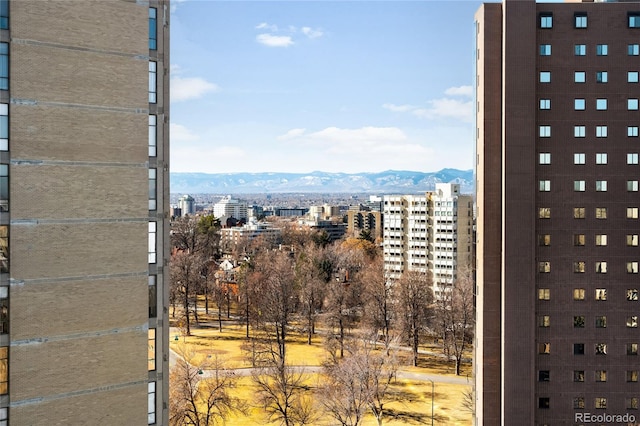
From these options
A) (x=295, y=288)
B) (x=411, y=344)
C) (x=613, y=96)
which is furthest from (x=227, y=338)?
(x=613, y=96)

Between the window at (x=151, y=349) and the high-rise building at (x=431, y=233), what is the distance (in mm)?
51382

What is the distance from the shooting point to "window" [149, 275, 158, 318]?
46.9 feet

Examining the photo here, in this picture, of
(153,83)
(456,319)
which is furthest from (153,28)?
(456,319)

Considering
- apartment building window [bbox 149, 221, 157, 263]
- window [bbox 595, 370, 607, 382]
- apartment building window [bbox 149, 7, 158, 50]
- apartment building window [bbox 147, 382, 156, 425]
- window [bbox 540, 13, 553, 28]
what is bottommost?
window [bbox 595, 370, 607, 382]

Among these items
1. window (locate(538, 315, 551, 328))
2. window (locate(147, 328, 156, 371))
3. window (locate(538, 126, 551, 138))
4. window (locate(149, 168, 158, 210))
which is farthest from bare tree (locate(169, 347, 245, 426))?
window (locate(538, 126, 551, 138))

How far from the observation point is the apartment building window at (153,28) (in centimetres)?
1443

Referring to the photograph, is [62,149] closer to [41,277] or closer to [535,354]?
[41,277]

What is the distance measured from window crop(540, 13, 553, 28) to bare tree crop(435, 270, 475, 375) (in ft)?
77.8

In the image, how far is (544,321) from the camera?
28.2 m

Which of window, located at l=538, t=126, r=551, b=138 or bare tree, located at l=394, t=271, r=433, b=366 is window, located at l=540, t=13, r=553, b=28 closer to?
window, located at l=538, t=126, r=551, b=138

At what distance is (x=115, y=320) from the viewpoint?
1375 cm

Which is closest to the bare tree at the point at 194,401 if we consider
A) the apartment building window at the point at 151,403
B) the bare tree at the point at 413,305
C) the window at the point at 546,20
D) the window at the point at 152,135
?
the apartment building window at the point at 151,403

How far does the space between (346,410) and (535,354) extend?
981 cm

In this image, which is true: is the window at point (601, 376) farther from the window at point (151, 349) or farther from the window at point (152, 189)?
the window at point (152, 189)
